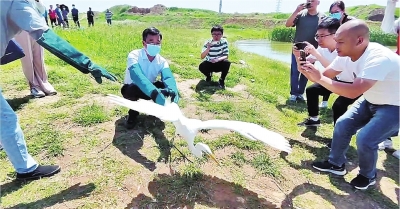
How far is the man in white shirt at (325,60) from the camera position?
11.2 ft

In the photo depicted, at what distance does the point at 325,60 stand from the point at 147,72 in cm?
206

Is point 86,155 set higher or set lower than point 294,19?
lower

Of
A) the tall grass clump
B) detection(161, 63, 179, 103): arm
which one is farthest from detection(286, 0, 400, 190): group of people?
A: the tall grass clump

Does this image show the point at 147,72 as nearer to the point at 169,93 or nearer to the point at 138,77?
the point at 138,77

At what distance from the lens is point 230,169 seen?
294 centimetres

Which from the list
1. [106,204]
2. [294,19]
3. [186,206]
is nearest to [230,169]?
[186,206]

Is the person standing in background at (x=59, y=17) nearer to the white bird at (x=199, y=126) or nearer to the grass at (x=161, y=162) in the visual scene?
the grass at (x=161, y=162)

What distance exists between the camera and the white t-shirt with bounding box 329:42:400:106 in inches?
91.7

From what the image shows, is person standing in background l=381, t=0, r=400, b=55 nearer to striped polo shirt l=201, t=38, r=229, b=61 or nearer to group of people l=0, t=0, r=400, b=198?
group of people l=0, t=0, r=400, b=198

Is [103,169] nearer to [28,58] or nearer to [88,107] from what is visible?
[88,107]

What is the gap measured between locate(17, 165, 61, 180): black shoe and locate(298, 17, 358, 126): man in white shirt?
9.39ft

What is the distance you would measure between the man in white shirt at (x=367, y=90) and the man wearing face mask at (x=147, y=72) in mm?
1378

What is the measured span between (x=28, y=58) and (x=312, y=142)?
3.79m

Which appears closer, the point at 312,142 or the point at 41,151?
the point at 41,151
